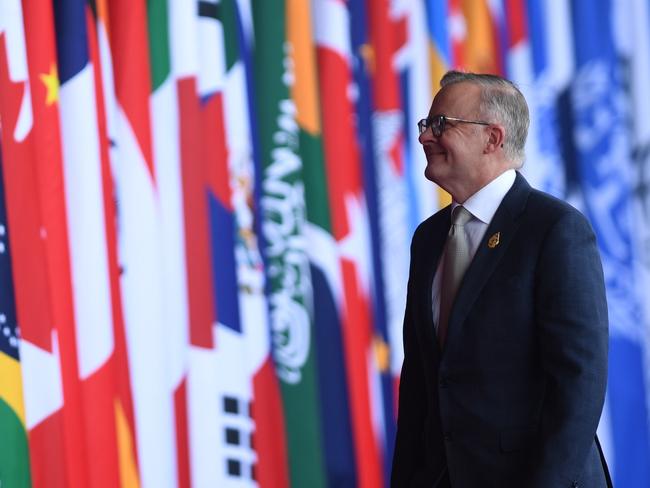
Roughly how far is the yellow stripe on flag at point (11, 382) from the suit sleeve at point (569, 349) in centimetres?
146

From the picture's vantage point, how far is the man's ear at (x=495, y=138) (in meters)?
1.68

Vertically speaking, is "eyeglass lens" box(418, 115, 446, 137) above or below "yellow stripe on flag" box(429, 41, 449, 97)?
below

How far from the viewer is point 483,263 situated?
1.60 metres

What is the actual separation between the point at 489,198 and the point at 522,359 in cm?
28

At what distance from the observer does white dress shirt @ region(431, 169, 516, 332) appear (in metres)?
1.66

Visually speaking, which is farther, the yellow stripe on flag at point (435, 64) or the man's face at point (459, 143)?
the yellow stripe on flag at point (435, 64)

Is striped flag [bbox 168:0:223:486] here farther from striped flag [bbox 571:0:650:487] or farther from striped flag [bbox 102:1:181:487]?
striped flag [bbox 571:0:650:487]

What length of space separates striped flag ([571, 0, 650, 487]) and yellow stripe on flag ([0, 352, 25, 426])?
6.95 ft

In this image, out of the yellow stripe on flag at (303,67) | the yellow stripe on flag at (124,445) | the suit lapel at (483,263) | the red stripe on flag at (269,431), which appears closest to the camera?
the suit lapel at (483,263)

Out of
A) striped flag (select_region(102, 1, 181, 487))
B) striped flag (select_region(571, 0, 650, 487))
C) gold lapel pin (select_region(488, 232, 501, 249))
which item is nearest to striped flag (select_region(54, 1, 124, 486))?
striped flag (select_region(102, 1, 181, 487))

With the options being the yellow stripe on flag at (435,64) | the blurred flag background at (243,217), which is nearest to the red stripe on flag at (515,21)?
the blurred flag background at (243,217)

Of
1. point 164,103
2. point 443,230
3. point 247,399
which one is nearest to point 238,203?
point 164,103

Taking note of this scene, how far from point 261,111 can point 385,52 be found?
508 mm

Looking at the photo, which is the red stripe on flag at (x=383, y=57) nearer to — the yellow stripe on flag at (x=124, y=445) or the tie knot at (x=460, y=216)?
the yellow stripe on flag at (x=124, y=445)
